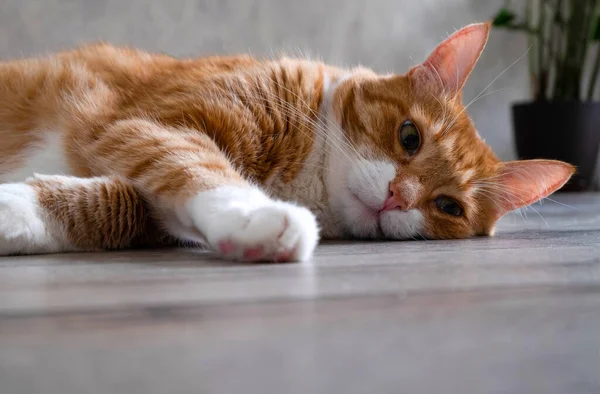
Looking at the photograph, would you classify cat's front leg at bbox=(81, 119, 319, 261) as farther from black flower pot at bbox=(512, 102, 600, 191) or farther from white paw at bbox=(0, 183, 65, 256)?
black flower pot at bbox=(512, 102, 600, 191)

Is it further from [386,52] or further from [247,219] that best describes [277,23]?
[247,219]

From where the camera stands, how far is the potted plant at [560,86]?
3445mm

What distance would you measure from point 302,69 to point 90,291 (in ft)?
3.28

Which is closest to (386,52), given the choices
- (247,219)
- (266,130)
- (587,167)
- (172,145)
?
(587,167)

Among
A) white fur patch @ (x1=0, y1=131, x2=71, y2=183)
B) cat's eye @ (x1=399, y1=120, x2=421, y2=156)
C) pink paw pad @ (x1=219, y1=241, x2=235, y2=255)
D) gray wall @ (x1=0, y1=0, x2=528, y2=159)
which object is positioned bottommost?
pink paw pad @ (x1=219, y1=241, x2=235, y2=255)

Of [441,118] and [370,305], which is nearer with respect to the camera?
[370,305]

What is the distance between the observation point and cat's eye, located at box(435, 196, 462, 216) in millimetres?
1499

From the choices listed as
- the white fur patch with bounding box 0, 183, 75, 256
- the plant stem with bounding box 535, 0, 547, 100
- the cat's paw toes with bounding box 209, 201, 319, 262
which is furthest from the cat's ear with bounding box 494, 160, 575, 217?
the plant stem with bounding box 535, 0, 547, 100

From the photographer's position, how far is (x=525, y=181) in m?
1.62

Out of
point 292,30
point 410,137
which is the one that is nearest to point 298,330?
point 410,137

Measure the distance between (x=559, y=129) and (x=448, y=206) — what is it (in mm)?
2255

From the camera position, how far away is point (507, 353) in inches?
23.1

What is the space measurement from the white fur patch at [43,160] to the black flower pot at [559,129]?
2674mm

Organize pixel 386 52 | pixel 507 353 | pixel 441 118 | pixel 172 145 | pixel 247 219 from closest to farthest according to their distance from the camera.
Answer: pixel 507 353 < pixel 247 219 < pixel 172 145 < pixel 441 118 < pixel 386 52
